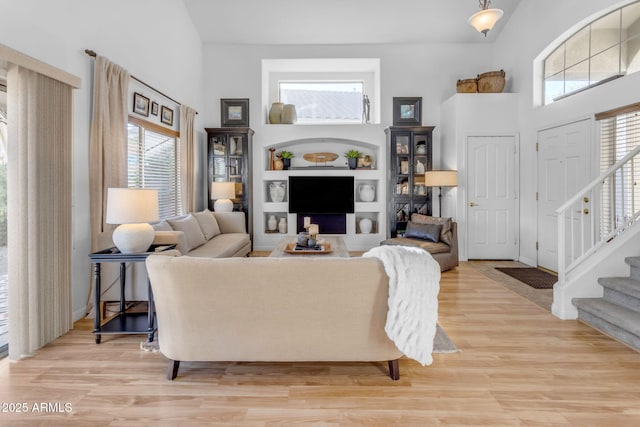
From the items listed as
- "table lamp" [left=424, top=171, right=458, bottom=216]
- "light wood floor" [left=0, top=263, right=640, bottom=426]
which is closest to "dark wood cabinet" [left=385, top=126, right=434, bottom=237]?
"table lamp" [left=424, top=171, right=458, bottom=216]

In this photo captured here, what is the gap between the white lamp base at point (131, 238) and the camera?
9.49ft

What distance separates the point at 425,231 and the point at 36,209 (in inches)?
177

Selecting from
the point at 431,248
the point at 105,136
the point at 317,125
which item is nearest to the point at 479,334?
the point at 431,248

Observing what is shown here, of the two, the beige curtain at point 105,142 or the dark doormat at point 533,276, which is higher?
the beige curtain at point 105,142

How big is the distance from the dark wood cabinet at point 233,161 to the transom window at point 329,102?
127 centimetres

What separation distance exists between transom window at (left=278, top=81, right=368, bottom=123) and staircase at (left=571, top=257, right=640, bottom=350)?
4796 millimetres

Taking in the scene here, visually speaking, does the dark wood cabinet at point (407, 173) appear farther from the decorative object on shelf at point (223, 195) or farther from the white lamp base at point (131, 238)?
the white lamp base at point (131, 238)

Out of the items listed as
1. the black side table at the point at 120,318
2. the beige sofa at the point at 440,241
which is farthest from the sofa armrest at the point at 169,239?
the beige sofa at the point at 440,241

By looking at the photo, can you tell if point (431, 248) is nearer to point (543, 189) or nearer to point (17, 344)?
point (543, 189)

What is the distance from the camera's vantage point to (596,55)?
446cm

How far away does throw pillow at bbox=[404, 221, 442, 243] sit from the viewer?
523 centimetres

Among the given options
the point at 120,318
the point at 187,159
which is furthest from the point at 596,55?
the point at 120,318

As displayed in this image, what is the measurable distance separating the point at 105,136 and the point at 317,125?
376 cm

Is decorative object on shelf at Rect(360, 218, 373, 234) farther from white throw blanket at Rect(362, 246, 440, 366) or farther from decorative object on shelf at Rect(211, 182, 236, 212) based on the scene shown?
white throw blanket at Rect(362, 246, 440, 366)
